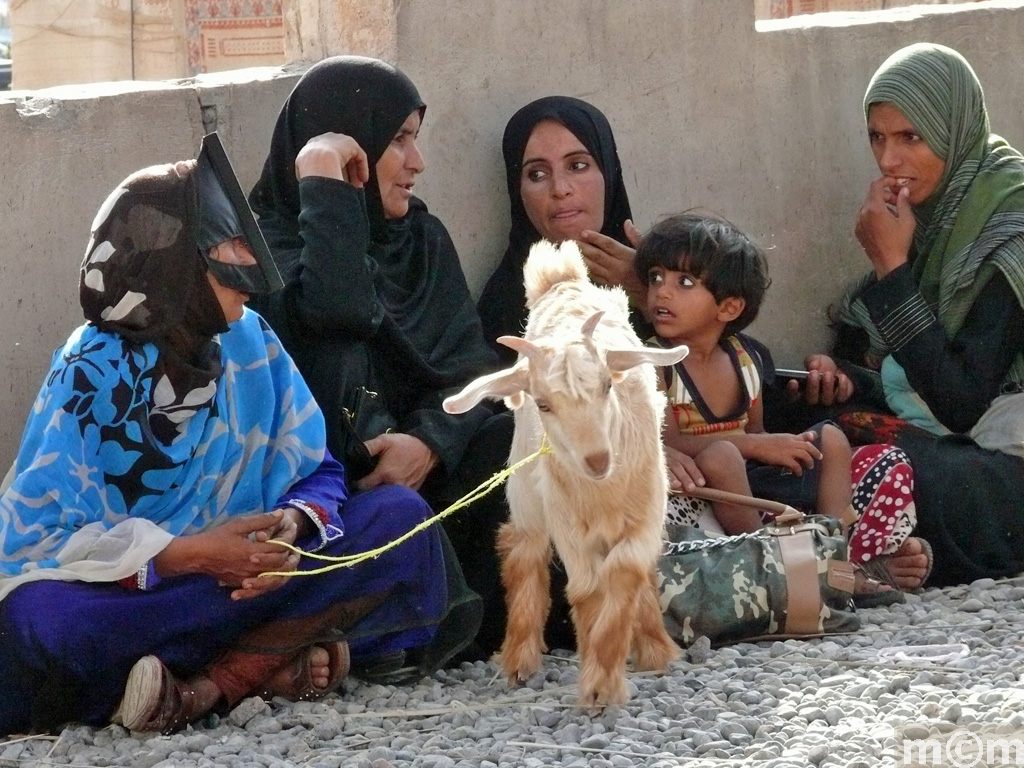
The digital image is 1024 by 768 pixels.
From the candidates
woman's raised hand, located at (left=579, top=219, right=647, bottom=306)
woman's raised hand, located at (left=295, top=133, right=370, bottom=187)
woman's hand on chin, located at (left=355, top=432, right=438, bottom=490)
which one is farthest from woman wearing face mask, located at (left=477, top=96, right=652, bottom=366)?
woman's raised hand, located at (left=295, top=133, right=370, bottom=187)

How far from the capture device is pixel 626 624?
396 centimetres

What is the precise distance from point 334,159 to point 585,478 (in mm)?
1334

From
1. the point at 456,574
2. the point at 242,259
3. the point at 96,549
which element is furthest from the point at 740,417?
the point at 96,549

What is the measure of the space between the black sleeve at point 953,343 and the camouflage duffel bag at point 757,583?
105cm

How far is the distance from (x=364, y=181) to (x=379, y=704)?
1624mm

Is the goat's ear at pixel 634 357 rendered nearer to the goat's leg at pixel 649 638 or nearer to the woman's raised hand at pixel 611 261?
the goat's leg at pixel 649 638

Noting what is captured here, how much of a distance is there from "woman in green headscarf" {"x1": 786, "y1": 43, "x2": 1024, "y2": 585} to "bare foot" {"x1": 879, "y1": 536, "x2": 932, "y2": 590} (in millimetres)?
11

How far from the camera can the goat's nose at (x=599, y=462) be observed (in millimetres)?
3570

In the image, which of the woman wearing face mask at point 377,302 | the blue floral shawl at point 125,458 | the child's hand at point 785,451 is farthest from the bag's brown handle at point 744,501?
the blue floral shawl at point 125,458

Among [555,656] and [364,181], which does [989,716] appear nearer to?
[555,656]

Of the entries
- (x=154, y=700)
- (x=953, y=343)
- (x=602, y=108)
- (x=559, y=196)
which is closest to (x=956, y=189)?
(x=953, y=343)

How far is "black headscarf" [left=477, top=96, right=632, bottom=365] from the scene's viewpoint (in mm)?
5340

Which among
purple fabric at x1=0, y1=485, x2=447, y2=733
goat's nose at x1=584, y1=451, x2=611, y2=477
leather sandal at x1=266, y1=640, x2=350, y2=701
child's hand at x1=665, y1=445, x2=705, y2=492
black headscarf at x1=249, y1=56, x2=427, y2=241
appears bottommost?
leather sandal at x1=266, y1=640, x2=350, y2=701

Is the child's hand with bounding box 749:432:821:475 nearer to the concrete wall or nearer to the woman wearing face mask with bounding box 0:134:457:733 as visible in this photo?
the concrete wall
